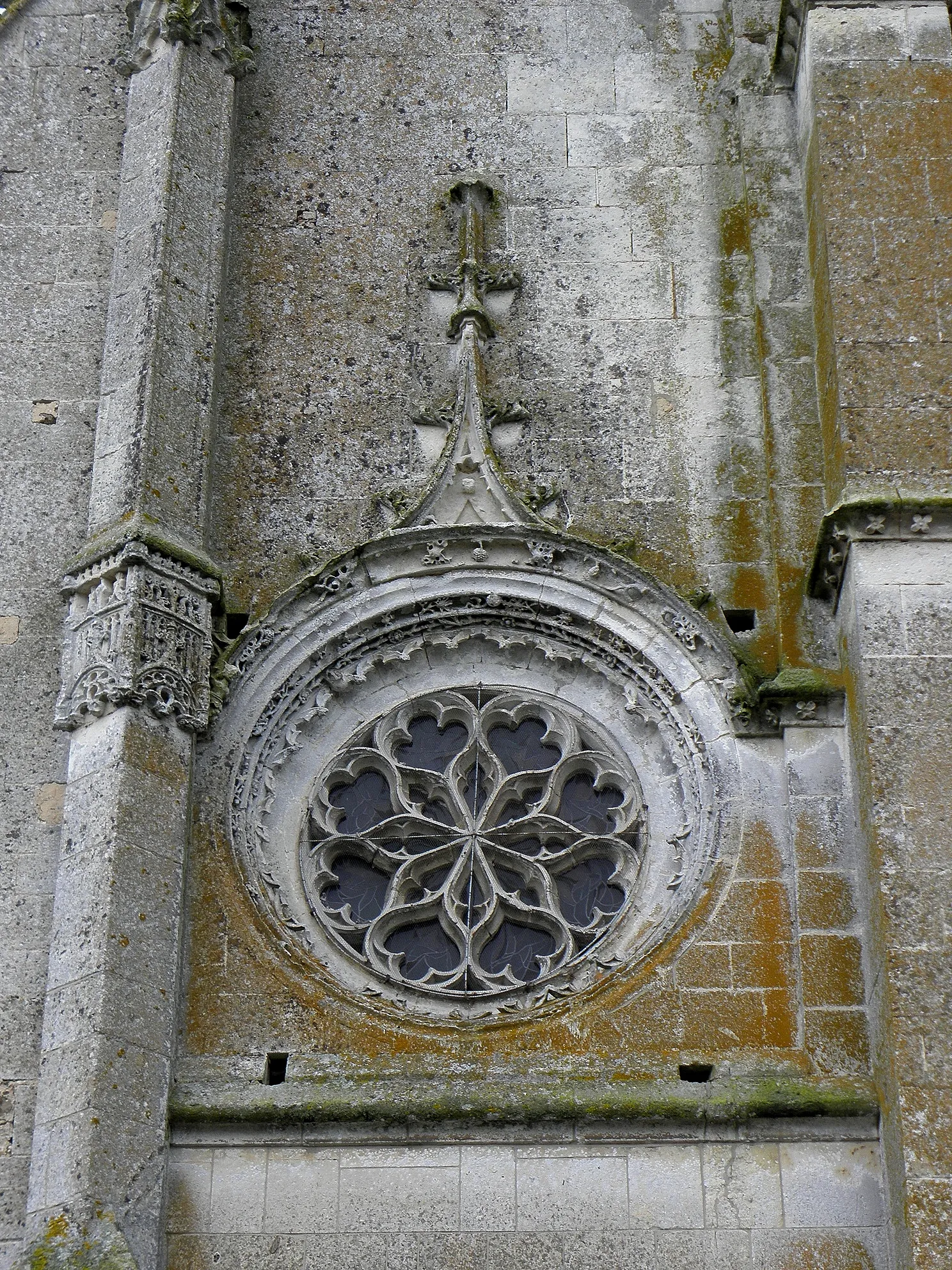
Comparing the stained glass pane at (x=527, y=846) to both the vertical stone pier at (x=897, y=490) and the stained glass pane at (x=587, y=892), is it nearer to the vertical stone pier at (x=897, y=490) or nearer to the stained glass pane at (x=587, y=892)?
the stained glass pane at (x=587, y=892)

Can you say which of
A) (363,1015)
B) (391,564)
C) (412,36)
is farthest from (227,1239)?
(412,36)

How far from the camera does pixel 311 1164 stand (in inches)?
401

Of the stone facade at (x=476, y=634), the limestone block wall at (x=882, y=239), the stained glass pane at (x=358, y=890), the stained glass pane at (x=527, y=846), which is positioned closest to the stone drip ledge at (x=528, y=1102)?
the stone facade at (x=476, y=634)

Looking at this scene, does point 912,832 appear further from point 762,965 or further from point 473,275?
point 473,275

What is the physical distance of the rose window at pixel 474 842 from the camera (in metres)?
11.1

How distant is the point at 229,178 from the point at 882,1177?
725 cm

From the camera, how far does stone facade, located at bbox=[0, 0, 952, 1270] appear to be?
1009cm

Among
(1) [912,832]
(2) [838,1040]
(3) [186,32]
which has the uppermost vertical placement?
(3) [186,32]

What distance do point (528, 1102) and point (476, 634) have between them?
2.87 meters

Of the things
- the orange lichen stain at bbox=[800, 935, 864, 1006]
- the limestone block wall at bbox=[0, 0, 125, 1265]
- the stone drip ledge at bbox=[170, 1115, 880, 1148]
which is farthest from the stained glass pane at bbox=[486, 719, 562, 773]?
the limestone block wall at bbox=[0, 0, 125, 1265]

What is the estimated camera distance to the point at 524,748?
38.8 feet

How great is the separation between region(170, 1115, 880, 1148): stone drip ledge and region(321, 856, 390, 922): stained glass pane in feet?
4.55

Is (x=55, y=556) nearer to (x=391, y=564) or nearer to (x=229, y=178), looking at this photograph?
(x=391, y=564)

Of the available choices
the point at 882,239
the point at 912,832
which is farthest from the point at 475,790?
the point at 882,239
